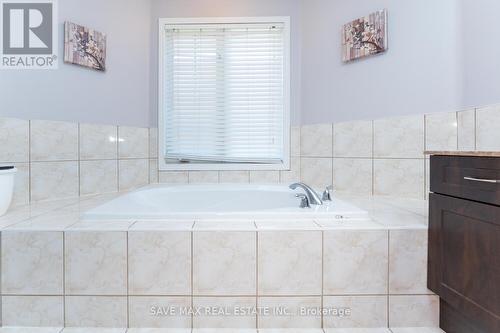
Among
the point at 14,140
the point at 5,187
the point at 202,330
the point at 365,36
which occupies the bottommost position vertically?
the point at 202,330

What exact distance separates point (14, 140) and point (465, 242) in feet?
7.70

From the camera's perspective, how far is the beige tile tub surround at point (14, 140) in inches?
65.5

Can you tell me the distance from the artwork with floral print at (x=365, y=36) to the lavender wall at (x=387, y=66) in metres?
0.05

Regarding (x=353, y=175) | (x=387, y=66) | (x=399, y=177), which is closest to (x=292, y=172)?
(x=353, y=175)

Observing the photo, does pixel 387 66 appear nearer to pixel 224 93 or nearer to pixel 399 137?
pixel 399 137

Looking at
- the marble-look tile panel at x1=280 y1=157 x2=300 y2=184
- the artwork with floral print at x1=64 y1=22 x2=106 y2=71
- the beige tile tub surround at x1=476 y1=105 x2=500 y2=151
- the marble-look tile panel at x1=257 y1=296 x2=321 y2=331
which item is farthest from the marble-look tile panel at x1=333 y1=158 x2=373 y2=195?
the artwork with floral print at x1=64 y1=22 x2=106 y2=71

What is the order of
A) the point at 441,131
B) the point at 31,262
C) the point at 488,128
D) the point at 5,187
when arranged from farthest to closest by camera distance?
the point at 441,131 → the point at 488,128 → the point at 5,187 → the point at 31,262

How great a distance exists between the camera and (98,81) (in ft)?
7.00

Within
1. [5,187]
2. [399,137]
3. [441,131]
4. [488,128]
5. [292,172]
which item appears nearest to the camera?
[5,187]

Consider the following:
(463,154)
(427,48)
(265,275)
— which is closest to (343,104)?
(427,48)

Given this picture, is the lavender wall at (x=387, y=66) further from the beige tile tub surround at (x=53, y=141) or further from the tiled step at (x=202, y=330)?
the beige tile tub surround at (x=53, y=141)

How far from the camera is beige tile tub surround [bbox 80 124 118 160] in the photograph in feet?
6.68

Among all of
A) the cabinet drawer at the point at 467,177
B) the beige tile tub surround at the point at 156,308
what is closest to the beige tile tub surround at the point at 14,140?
the beige tile tub surround at the point at 156,308

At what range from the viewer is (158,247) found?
3.99 ft
